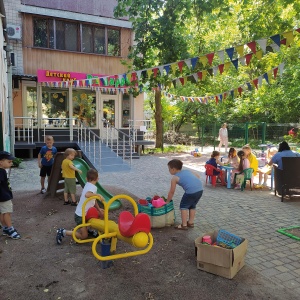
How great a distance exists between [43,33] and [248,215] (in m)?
13.8

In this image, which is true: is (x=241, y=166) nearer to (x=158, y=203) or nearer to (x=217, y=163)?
(x=217, y=163)

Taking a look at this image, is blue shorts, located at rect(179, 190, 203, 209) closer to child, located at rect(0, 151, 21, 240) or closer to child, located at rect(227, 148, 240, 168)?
child, located at rect(0, 151, 21, 240)

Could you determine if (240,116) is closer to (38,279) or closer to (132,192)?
(132,192)

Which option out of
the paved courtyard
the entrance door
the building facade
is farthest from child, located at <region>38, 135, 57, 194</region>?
the entrance door

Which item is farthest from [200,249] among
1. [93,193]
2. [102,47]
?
[102,47]

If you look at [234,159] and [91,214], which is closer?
[91,214]

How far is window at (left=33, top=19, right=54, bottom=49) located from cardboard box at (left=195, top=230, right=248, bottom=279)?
47.7 ft

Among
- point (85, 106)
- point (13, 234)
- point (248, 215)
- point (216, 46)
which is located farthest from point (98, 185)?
point (216, 46)

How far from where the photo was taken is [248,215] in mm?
6000

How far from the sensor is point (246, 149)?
837 centimetres

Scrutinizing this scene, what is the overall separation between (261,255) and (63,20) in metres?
15.3

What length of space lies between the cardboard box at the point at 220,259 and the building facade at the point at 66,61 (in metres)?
11.5

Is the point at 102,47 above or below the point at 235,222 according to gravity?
above

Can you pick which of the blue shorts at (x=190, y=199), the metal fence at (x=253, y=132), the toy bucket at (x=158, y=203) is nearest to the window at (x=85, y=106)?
the metal fence at (x=253, y=132)
